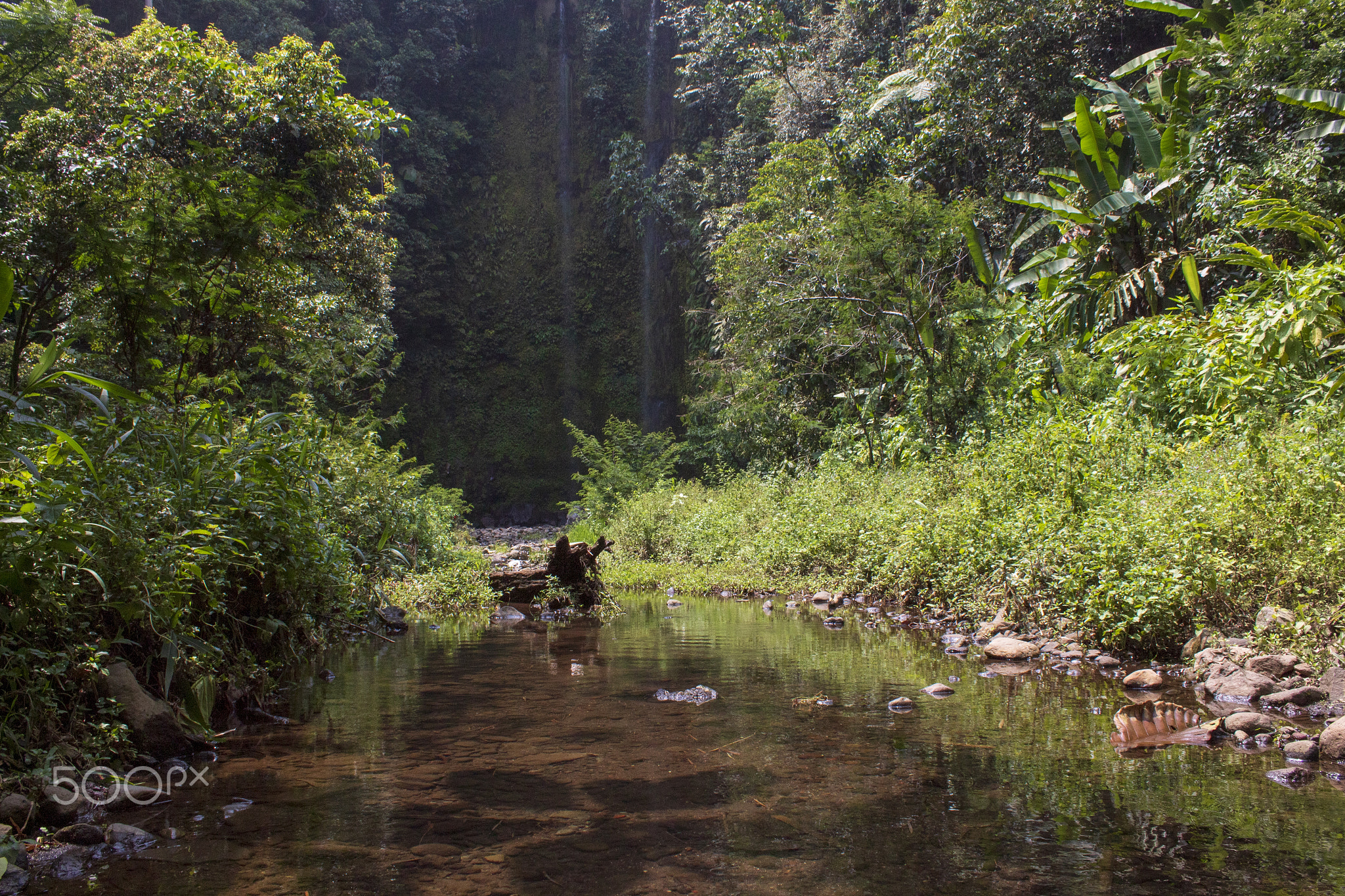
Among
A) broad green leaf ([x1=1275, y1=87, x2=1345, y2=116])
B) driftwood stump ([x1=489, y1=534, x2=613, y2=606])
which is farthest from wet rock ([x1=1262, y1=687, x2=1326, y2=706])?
broad green leaf ([x1=1275, y1=87, x2=1345, y2=116])

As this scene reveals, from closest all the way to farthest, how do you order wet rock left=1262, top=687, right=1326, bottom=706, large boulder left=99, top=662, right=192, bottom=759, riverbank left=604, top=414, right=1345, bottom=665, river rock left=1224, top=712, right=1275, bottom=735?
1. large boulder left=99, top=662, right=192, bottom=759
2. river rock left=1224, top=712, right=1275, bottom=735
3. wet rock left=1262, top=687, right=1326, bottom=706
4. riverbank left=604, top=414, right=1345, bottom=665

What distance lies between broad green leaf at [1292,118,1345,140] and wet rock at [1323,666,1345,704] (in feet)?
19.5

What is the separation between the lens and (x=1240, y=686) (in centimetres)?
407

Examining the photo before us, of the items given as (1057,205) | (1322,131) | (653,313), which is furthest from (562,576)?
(653,313)

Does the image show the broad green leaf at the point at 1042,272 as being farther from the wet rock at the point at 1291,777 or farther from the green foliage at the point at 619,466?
the wet rock at the point at 1291,777

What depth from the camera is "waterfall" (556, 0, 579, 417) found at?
28281mm

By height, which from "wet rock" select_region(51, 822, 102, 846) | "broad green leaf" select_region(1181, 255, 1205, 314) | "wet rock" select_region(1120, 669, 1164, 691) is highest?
"broad green leaf" select_region(1181, 255, 1205, 314)

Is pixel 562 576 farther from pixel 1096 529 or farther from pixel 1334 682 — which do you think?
pixel 1334 682

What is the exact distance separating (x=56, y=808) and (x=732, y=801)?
2.21 m

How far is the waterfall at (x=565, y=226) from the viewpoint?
28281 millimetres

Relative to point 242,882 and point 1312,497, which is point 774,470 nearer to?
point 1312,497

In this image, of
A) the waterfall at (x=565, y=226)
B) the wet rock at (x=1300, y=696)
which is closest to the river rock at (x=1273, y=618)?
the wet rock at (x=1300, y=696)

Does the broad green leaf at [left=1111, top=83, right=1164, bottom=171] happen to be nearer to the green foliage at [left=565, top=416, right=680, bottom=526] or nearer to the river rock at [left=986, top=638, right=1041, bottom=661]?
the river rock at [left=986, top=638, right=1041, bottom=661]

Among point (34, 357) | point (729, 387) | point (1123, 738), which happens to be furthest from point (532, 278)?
point (1123, 738)
